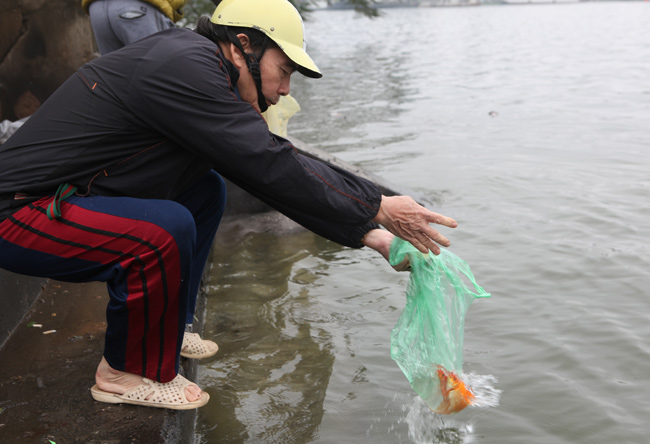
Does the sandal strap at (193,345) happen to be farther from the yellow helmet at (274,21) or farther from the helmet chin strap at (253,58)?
the yellow helmet at (274,21)

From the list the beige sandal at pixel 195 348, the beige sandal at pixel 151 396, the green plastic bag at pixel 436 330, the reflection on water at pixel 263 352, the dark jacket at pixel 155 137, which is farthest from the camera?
the beige sandal at pixel 195 348

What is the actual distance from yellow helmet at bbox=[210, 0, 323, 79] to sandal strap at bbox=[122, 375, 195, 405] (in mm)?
1370

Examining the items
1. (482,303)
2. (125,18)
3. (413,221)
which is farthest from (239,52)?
(482,303)

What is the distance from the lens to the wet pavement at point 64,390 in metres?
2.61

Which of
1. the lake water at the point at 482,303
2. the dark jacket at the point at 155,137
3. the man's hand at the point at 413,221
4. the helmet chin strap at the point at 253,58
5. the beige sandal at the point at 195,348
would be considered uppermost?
the helmet chin strap at the point at 253,58

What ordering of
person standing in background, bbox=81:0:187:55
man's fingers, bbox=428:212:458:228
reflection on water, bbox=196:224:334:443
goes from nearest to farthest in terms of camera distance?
man's fingers, bbox=428:212:458:228 → reflection on water, bbox=196:224:334:443 → person standing in background, bbox=81:0:187:55

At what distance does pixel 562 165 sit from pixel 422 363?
17.9 ft

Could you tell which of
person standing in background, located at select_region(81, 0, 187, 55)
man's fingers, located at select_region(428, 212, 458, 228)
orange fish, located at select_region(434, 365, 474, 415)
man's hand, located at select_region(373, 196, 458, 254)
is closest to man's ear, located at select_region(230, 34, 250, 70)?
man's hand, located at select_region(373, 196, 458, 254)

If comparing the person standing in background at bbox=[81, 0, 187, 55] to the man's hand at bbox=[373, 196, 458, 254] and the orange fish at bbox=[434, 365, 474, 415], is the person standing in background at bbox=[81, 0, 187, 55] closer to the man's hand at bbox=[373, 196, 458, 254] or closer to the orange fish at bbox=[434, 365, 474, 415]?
the man's hand at bbox=[373, 196, 458, 254]

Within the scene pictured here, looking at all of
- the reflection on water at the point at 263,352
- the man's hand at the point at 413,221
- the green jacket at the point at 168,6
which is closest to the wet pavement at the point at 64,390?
the reflection on water at the point at 263,352

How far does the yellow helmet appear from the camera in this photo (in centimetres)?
268

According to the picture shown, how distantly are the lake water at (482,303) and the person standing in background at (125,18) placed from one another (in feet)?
5.67

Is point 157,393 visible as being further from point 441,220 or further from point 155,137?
point 441,220

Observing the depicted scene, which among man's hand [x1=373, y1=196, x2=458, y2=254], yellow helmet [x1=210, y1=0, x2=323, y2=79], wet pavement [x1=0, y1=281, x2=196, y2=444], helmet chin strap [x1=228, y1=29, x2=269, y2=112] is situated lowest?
wet pavement [x1=0, y1=281, x2=196, y2=444]
